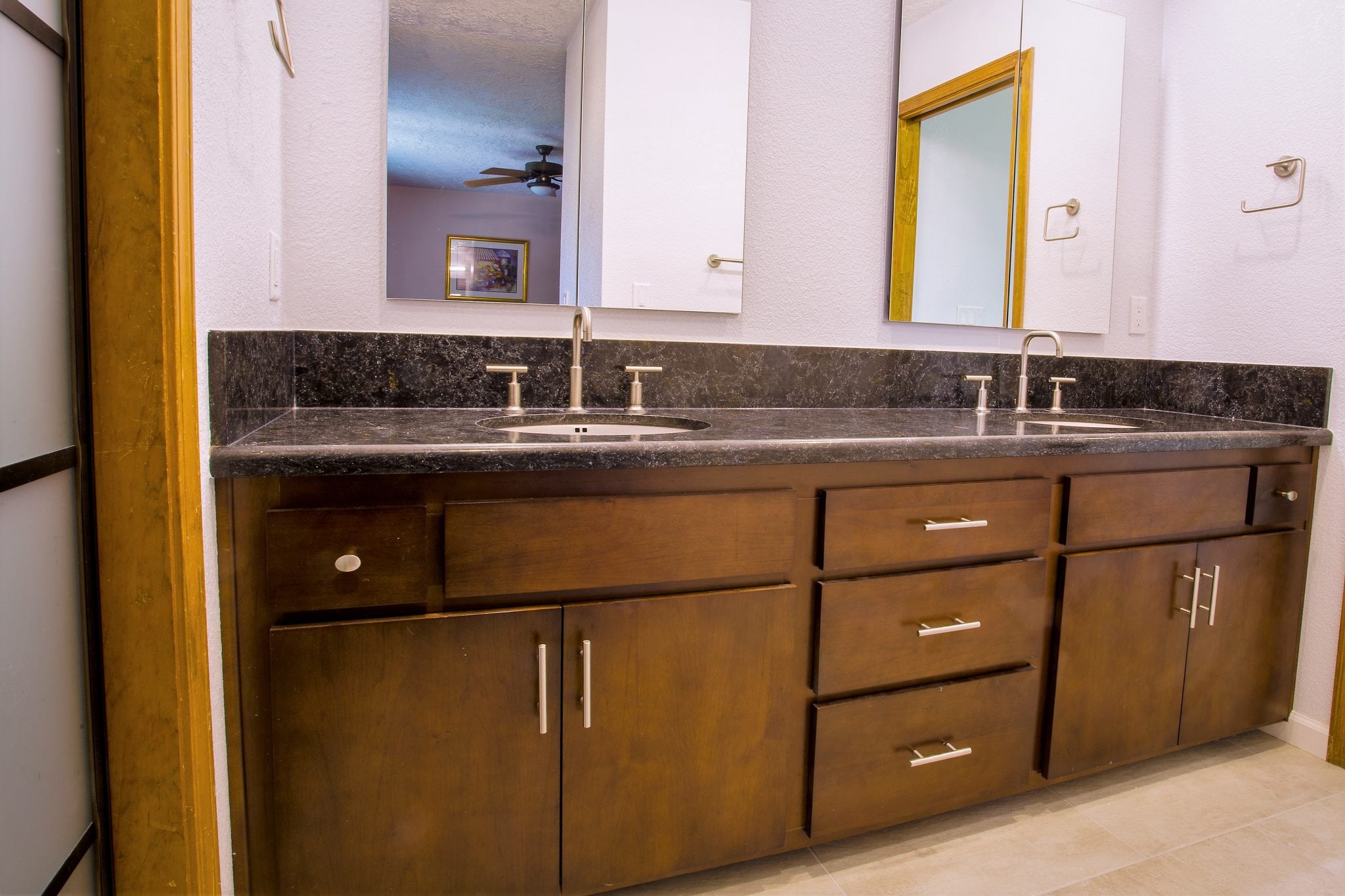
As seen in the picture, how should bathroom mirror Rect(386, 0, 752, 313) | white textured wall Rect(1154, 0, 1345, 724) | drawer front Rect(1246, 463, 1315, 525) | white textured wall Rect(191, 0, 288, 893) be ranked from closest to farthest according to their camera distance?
1. white textured wall Rect(191, 0, 288, 893)
2. bathroom mirror Rect(386, 0, 752, 313)
3. drawer front Rect(1246, 463, 1315, 525)
4. white textured wall Rect(1154, 0, 1345, 724)

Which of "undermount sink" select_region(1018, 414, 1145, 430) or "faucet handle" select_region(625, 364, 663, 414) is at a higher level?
"faucet handle" select_region(625, 364, 663, 414)

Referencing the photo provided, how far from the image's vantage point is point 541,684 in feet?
3.64

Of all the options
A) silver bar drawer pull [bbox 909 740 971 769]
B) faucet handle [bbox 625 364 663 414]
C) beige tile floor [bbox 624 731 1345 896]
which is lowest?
beige tile floor [bbox 624 731 1345 896]

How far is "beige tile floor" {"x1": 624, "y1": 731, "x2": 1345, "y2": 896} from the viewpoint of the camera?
4.57 ft

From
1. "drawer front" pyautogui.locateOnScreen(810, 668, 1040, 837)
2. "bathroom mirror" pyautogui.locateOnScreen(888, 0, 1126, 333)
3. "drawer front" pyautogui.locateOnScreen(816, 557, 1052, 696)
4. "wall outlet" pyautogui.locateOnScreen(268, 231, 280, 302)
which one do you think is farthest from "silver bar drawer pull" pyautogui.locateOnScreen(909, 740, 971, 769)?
"wall outlet" pyautogui.locateOnScreen(268, 231, 280, 302)

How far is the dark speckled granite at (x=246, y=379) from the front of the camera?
3.22 ft

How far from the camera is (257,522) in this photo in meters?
1.01

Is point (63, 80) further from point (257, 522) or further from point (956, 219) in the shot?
point (956, 219)

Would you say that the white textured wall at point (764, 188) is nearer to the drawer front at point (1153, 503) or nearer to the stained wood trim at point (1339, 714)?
the drawer front at point (1153, 503)

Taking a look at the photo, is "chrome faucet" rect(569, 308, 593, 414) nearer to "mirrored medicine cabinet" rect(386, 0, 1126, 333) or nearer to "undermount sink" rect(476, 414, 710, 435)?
"undermount sink" rect(476, 414, 710, 435)

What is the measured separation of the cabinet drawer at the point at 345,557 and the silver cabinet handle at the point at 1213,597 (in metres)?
1.65

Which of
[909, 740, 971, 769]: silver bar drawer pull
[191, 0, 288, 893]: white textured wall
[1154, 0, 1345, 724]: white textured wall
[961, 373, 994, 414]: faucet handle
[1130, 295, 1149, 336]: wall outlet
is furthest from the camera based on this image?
[1130, 295, 1149, 336]: wall outlet

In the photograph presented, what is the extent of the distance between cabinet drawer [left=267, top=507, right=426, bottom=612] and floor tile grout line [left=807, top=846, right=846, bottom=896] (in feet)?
3.06

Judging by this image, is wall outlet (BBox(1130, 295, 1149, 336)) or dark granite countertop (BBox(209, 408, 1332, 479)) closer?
dark granite countertop (BBox(209, 408, 1332, 479))
